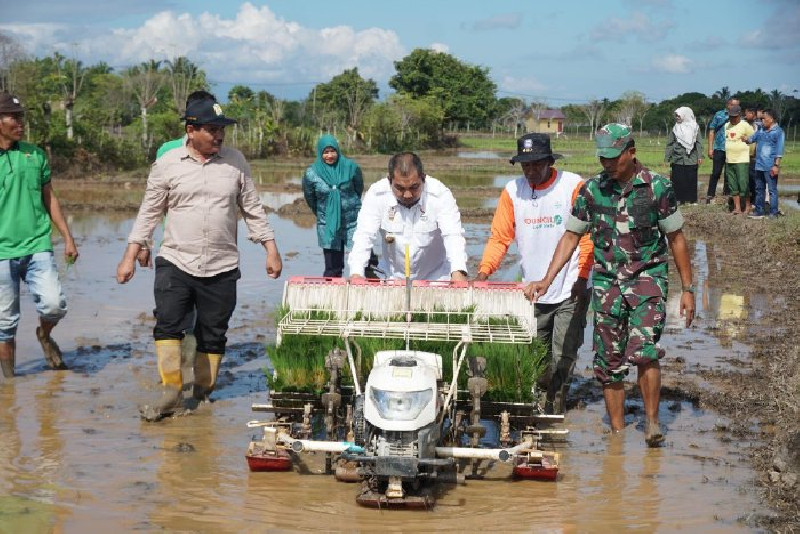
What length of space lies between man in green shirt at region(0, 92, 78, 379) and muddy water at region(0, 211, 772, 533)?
59cm

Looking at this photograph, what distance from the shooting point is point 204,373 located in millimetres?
7656

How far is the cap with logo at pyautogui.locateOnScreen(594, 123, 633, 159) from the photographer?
6316mm

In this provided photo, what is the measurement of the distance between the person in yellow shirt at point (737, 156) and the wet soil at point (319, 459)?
331 inches

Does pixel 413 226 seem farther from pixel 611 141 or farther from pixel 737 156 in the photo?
pixel 737 156

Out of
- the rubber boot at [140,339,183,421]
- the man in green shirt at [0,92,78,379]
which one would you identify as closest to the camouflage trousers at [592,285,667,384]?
the rubber boot at [140,339,183,421]

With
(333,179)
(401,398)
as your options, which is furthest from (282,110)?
(401,398)

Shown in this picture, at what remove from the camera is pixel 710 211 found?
20359 millimetres

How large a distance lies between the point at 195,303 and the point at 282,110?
53448 mm

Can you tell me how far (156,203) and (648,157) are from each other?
1664 inches

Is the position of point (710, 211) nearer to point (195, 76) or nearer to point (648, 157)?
point (648, 157)

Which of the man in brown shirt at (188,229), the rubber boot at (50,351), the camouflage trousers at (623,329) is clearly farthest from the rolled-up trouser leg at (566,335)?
the rubber boot at (50,351)

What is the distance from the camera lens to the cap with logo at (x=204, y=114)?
6.96m

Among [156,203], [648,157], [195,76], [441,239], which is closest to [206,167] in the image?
[156,203]

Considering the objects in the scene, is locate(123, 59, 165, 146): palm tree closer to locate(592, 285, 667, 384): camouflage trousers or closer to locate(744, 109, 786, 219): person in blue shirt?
locate(744, 109, 786, 219): person in blue shirt
